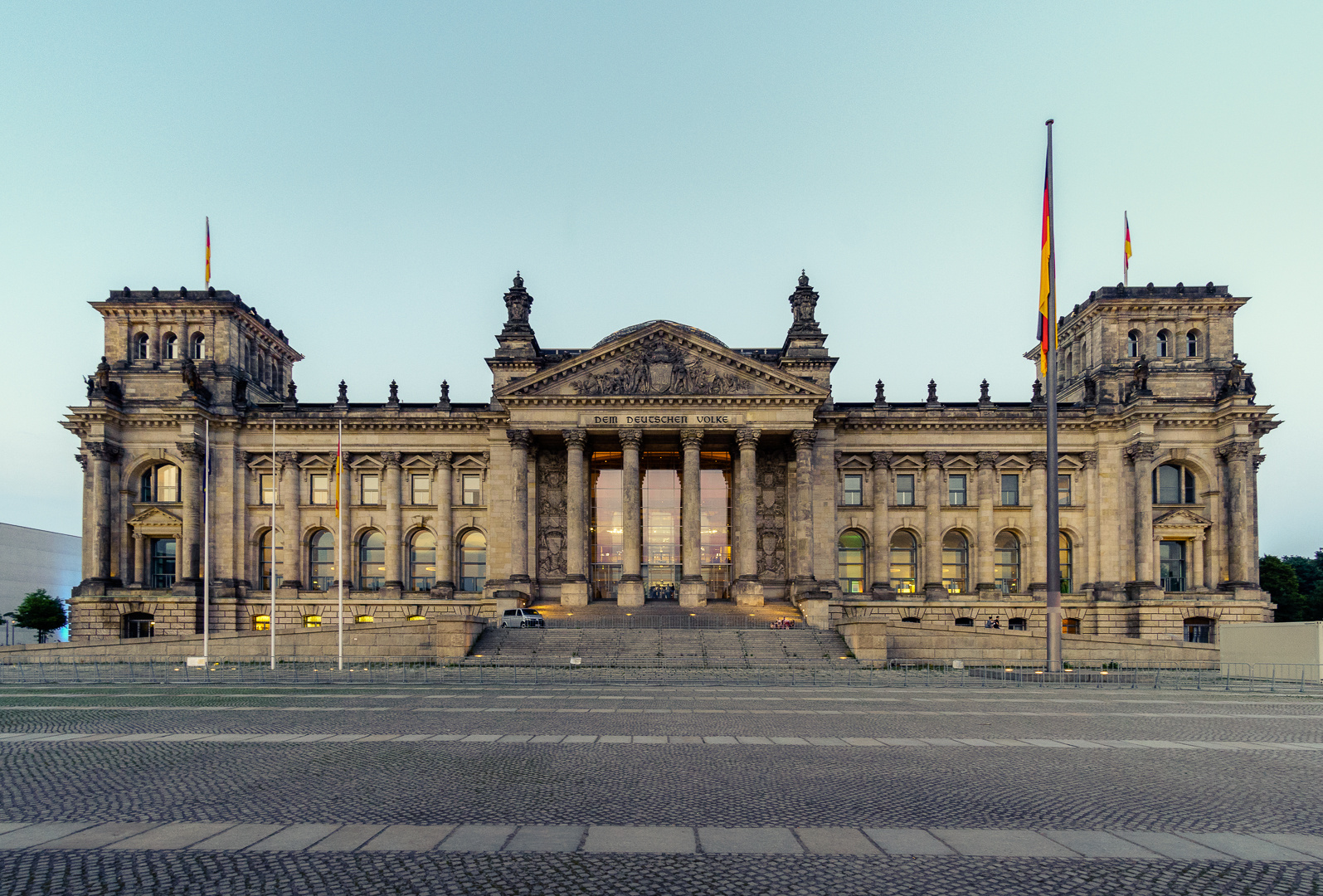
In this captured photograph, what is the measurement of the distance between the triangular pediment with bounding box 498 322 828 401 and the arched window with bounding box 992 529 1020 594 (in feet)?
63.8

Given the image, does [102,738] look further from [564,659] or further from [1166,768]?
[564,659]

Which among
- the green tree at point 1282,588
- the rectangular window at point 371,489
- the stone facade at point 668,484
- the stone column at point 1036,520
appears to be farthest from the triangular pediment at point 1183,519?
the rectangular window at point 371,489

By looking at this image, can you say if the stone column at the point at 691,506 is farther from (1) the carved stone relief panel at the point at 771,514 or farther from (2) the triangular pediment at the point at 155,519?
(2) the triangular pediment at the point at 155,519

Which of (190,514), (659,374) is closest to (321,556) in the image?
(190,514)

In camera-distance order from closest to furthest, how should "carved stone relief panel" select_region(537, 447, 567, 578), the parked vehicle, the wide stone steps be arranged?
the wide stone steps < the parked vehicle < "carved stone relief panel" select_region(537, 447, 567, 578)

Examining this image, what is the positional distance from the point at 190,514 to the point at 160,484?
495 cm

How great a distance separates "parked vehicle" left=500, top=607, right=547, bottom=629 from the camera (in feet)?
174

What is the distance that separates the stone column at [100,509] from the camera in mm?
62406

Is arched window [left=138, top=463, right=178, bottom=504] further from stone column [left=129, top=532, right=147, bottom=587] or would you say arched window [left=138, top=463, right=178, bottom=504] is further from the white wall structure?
the white wall structure

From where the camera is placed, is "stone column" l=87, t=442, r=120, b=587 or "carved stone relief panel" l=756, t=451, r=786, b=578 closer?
"stone column" l=87, t=442, r=120, b=587

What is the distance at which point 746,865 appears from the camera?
993 cm

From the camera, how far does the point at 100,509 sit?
6253cm

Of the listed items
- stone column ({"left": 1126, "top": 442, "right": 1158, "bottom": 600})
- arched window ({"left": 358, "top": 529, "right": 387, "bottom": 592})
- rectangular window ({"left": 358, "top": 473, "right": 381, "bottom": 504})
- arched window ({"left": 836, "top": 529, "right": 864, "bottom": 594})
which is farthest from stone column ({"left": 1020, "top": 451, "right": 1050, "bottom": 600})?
rectangular window ({"left": 358, "top": 473, "right": 381, "bottom": 504})

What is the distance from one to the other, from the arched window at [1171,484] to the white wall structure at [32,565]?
359ft
